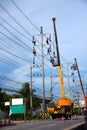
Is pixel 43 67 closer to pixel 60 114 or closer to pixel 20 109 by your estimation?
pixel 20 109

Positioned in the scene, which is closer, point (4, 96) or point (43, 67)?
point (43, 67)

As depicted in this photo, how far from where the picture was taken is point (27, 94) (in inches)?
3600

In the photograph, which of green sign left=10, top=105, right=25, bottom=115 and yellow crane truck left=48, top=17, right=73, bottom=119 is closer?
yellow crane truck left=48, top=17, right=73, bottom=119

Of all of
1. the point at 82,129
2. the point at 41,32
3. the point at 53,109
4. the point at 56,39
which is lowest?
the point at 82,129

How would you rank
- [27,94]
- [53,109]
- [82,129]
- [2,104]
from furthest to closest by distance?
[27,94] → [2,104] → [53,109] → [82,129]

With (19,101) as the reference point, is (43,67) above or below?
above

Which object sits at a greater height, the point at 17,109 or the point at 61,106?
the point at 17,109

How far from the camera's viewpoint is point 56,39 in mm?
56094

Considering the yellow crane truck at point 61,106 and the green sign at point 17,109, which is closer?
the yellow crane truck at point 61,106

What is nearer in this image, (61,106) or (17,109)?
(61,106)

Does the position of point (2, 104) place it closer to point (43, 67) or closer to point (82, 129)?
point (43, 67)

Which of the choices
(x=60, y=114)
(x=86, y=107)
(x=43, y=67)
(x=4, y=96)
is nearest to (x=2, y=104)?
(x=4, y=96)

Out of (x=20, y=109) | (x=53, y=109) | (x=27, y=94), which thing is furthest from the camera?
(x=27, y=94)

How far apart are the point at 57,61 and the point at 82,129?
36287 millimetres
